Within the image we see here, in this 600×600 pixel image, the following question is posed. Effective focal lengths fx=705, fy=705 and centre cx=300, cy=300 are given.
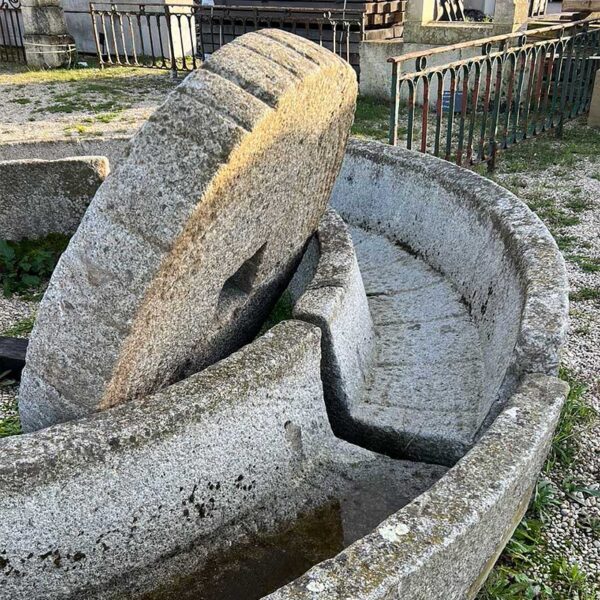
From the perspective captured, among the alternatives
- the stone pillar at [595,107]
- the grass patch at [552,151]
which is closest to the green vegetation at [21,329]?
the grass patch at [552,151]

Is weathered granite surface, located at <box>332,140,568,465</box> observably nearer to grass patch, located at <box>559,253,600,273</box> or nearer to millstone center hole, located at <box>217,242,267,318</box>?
millstone center hole, located at <box>217,242,267,318</box>

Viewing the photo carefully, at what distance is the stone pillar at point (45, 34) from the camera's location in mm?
13477

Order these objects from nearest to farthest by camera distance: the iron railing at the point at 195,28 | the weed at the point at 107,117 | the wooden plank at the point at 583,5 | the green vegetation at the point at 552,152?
the green vegetation at the point at 552,152 < the weed at the point at 107,117 < the wooden plank at the point at 583,5 < the iron railing at the point at 195,28

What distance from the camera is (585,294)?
4.44 m

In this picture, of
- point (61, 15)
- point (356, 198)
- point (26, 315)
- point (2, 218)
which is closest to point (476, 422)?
point (356, 198)

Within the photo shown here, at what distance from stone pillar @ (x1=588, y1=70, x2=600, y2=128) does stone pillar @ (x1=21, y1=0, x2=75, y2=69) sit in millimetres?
9800

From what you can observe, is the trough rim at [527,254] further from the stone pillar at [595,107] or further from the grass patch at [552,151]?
the stone pillar at [595,107]

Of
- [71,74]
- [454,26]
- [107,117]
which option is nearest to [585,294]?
[454,26]

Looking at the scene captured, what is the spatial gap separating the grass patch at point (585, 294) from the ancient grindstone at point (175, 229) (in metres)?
2.47

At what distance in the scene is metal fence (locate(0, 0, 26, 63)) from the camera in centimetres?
1511

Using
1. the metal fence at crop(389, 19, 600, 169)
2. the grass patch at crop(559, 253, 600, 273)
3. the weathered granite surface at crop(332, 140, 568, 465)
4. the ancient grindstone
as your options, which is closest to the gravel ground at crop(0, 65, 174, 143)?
the metal fence at crop(389, 19, 600, 169)

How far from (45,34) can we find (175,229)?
13.2 m

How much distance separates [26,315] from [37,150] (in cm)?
152

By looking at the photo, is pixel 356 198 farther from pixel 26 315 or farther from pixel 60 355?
pixel 60 355
